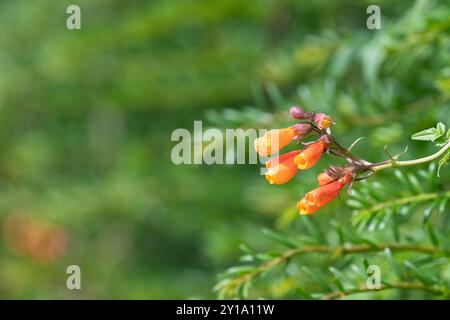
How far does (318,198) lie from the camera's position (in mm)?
776

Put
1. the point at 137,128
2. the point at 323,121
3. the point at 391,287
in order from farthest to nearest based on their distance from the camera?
the point at 137,128 → the point at 391,287 → the point at 323,121

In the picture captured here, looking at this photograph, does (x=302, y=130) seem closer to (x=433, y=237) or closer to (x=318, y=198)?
(x=318, y=198)

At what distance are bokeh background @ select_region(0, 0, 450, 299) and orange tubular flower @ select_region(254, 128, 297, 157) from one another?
76 centimetres

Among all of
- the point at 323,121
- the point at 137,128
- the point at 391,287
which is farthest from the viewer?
the point at 137,128

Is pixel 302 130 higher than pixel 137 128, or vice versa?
pixel 137 128

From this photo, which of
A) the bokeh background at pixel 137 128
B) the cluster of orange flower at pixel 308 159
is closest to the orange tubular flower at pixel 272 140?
the cluster of orange flower at pixel 308 159

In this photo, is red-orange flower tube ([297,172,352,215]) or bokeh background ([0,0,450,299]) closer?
red-orange flower tube ([297,172,352,215])

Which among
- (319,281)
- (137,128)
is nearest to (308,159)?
(319,281)

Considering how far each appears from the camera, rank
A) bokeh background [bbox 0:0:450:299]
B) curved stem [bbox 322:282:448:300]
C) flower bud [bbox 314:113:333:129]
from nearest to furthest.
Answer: flower bud [bbox 314:113:333:129], curved stem [bbox 322:282:448:300], bokeh background [bbox 0:0:450:299]

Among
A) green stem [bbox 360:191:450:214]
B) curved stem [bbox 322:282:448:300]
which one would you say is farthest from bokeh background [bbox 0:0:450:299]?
curved stem [bbox 322:282:448:300]

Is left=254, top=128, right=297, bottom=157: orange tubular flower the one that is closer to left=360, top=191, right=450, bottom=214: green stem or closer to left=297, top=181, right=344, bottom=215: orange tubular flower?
left=297, top=181, right=344, bottom=215: orange tubular flower

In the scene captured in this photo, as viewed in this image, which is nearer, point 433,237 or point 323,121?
point 323,121

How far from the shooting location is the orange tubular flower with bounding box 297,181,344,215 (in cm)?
77

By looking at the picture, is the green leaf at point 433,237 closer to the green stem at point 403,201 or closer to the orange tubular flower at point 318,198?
the green stem at point 403,201
